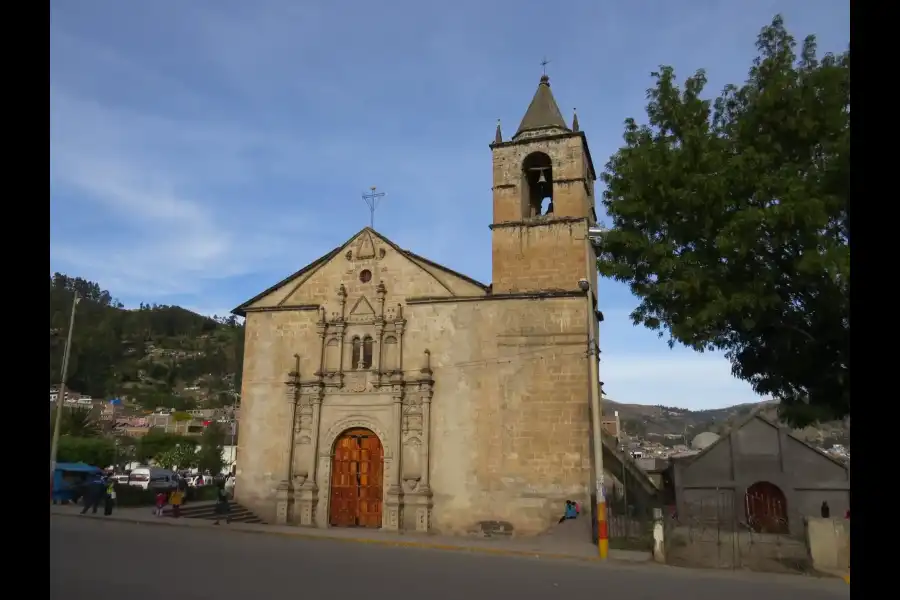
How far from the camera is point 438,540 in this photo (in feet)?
61.0

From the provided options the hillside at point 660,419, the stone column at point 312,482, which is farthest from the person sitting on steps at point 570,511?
the hillside at point 660,419

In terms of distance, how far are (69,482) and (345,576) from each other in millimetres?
28319

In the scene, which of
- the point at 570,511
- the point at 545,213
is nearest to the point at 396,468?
the point at 570,511

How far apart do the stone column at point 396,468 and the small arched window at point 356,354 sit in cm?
184

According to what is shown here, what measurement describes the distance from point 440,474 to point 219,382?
425 feet

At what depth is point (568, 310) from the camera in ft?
67.7

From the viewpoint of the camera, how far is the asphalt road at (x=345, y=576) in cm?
983

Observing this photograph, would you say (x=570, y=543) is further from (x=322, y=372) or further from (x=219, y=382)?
(x=219, y=382)

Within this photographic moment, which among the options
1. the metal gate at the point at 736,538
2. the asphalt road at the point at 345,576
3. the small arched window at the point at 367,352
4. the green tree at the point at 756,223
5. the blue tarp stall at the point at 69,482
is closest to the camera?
the green tree at the point at 756,223

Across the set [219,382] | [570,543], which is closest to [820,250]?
[570,543]

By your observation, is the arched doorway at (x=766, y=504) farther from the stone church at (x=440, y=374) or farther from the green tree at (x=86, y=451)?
the green tree at (x=86, y=451)

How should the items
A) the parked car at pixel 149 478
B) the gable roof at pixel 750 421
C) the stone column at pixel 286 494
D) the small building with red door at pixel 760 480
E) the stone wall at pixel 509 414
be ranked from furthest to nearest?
the parked car at pixel 149 478
the gable roof at pixel 750 421
the small building with red door at pixel 760 480
the stone column at pixel 286 494
the stone wall at pixel 509 414

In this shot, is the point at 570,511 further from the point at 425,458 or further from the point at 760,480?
the point at 760,480
